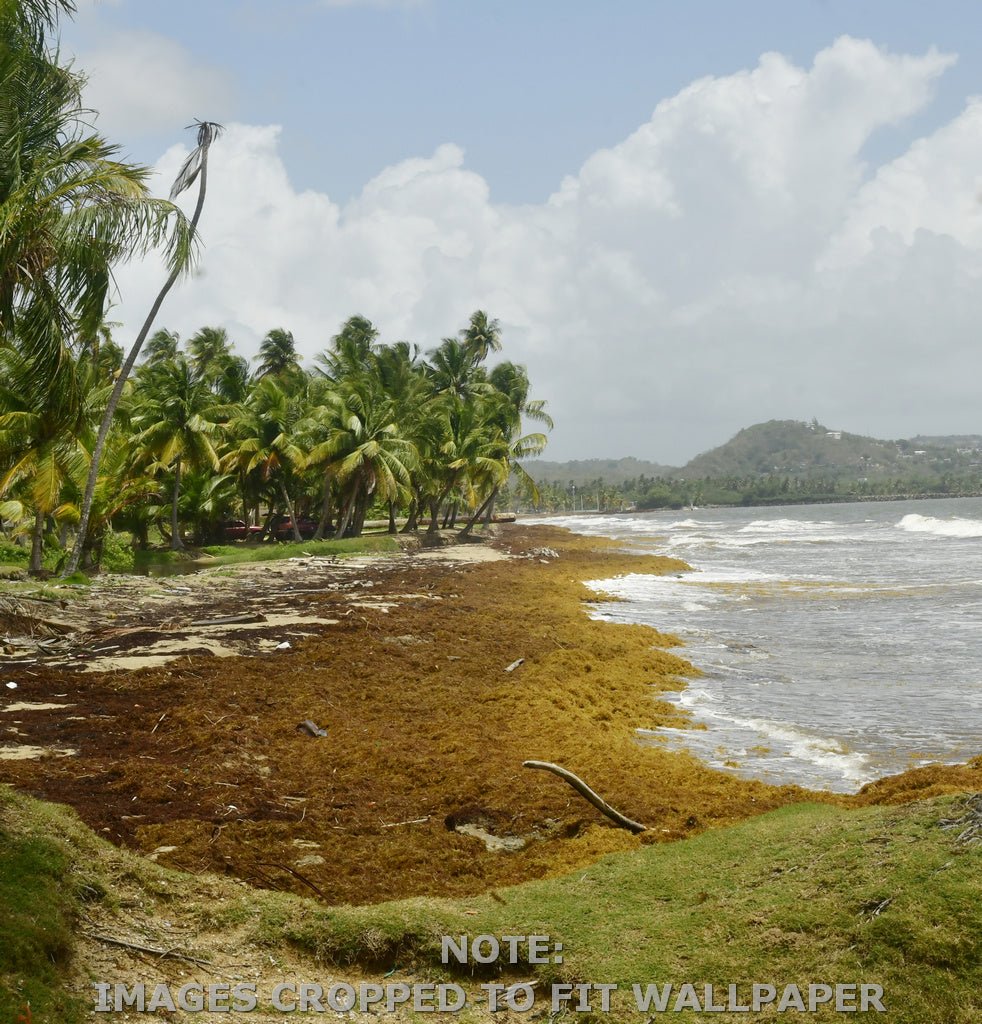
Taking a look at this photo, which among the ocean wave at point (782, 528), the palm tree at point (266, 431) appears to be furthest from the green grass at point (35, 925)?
the ocean wave at point (782, 528)

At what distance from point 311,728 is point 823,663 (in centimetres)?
978

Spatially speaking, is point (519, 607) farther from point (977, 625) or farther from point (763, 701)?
→ point (977, 625)

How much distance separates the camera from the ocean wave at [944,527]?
57.2 meters

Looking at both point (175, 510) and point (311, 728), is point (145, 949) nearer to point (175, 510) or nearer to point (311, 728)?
point (311, 728)

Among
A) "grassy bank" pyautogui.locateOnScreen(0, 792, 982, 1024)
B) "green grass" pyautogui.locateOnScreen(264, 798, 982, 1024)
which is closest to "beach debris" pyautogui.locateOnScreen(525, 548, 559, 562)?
"green grass" pyautogui.locateOnScreen(264, 798, 982, 1024)

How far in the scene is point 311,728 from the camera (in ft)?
28.7

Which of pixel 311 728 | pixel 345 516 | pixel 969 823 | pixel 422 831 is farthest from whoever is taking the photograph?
pixel 345 516

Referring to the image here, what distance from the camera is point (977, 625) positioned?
1886 cm

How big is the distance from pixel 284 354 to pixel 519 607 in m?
37.0

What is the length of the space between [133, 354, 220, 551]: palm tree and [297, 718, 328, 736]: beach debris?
2443 cm

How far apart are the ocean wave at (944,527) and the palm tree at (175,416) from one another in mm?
46399

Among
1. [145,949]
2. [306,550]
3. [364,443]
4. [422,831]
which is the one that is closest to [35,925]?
[145,949]

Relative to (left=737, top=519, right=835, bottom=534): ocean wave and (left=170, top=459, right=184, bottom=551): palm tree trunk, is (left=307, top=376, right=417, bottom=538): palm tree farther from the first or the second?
(left=737, top=519, right=835, bottom=534): ocean wave

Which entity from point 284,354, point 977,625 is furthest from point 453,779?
point 284,354
